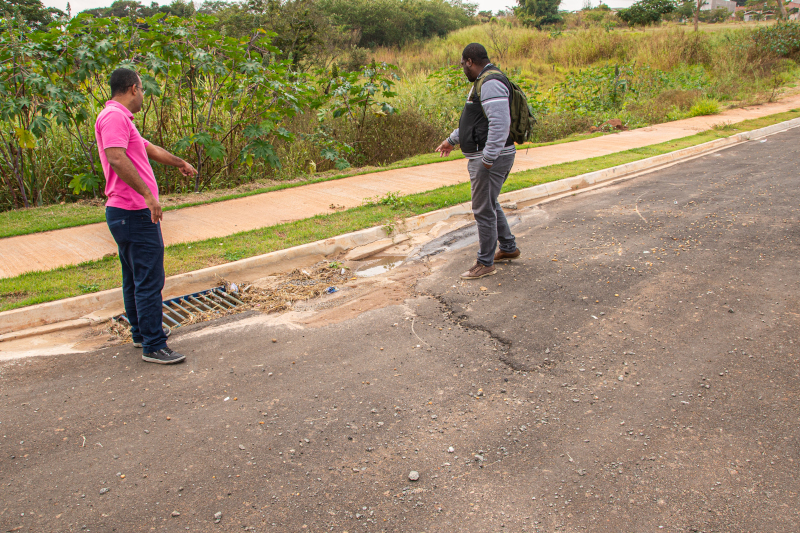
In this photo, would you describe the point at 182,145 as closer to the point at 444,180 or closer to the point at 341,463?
the point at 444,180

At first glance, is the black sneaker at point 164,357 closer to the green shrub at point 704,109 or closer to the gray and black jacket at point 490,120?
the gray and black jacket at point 490,120

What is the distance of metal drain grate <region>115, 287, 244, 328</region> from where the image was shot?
17.0ft

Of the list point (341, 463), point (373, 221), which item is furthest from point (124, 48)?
point (341, 463)

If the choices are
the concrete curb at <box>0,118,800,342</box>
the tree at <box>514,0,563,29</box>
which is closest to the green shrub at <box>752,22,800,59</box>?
the concrete curb at <box>0,118,800,342</box>

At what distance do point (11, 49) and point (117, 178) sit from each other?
4.91 meters

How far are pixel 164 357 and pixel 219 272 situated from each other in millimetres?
1732

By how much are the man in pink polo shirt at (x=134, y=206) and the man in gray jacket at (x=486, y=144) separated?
2894 millimetres

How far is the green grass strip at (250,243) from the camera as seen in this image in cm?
540

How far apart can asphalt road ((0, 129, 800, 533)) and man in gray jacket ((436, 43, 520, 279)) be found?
451 mm

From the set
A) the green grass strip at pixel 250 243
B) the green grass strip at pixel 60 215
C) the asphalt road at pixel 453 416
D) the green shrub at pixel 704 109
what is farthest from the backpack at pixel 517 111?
the green shrub at pixel 704 109

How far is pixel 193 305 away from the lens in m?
5.44

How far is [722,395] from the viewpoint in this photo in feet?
11.9

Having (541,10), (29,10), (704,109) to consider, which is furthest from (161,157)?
(541,10)

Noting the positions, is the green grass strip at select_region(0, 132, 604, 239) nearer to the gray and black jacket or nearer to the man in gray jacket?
the man in gray jacket
